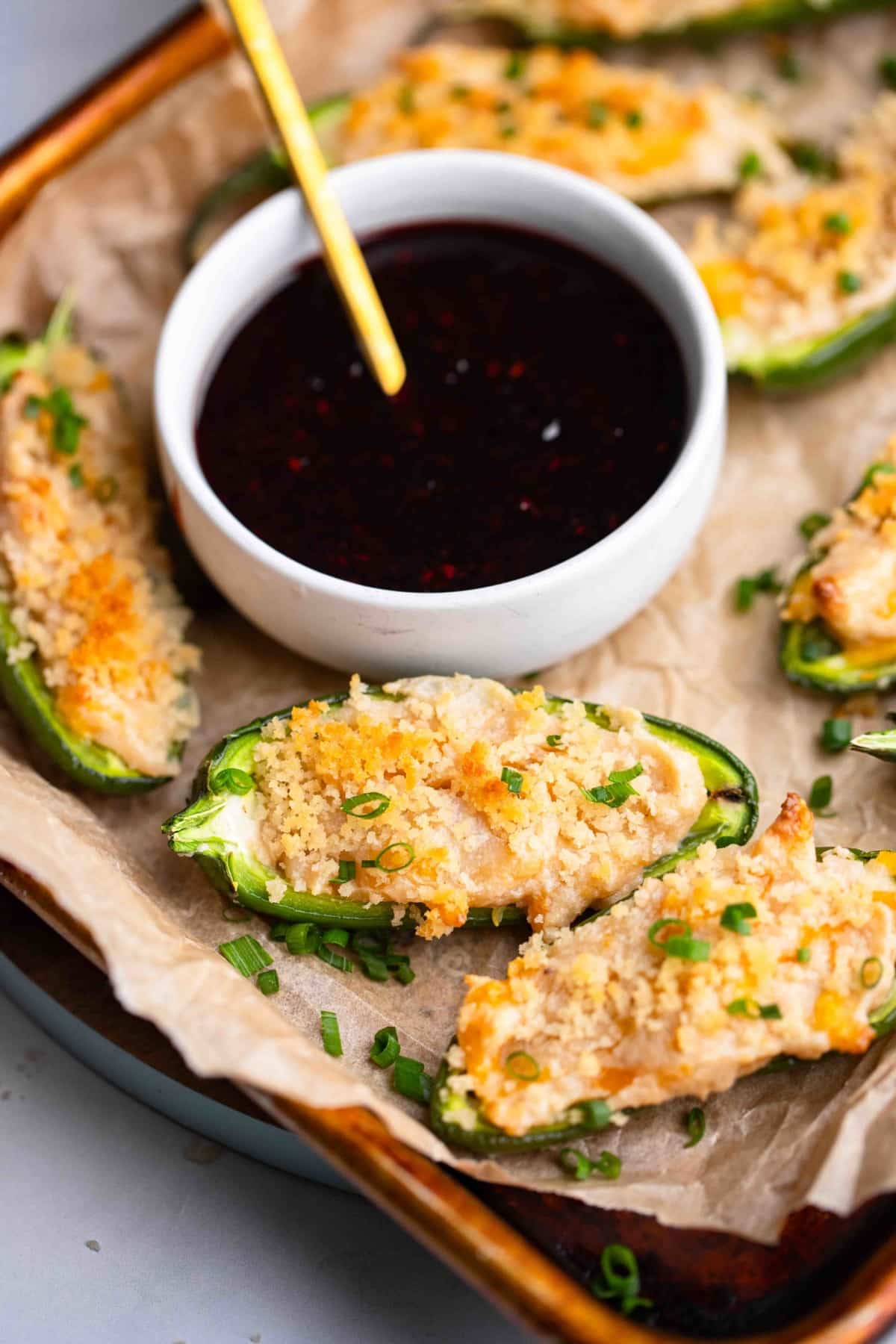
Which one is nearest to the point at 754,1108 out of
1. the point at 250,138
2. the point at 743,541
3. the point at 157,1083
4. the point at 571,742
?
the point at 571,742

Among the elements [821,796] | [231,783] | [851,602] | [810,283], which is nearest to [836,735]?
[821,796]

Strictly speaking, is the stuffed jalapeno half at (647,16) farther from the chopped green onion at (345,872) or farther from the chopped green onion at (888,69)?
the chopped green onion at (345,872)

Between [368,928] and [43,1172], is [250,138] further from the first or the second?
[43,1172]

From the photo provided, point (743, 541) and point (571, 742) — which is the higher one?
point (571, 742)

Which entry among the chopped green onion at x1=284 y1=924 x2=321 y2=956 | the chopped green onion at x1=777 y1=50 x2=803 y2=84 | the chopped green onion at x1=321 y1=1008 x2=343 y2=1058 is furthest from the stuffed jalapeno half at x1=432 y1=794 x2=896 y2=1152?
the chopped green onion at x1=777 y1=50 x2=803 y2=84

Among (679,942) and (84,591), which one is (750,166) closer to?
(84,591)

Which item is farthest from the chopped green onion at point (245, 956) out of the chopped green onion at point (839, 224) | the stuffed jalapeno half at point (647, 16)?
the stuffed jalapeno half at point (647, 16)
